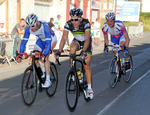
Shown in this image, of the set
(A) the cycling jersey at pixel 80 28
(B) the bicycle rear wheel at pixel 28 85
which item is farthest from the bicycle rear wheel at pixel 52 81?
(A) the cycling jersey at pixel 80 28

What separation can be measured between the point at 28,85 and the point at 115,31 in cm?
323

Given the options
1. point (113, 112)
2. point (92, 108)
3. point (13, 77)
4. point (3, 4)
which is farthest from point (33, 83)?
point (3, 4)

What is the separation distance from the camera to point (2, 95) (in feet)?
25.3

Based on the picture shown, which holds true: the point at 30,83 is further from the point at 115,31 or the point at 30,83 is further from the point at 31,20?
the point at 115,31

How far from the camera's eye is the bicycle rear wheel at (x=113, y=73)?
27.4 ft

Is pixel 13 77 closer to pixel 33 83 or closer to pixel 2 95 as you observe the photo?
pixel 2 95

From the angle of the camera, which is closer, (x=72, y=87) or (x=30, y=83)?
(x=72, y=87)

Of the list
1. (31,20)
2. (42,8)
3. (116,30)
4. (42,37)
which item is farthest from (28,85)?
(42,8)

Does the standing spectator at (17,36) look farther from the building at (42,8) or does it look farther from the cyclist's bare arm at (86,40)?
the cyclist's bare arm at (86,40)

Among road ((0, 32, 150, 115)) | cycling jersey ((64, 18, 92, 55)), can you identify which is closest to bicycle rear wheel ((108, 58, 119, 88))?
road ((0, 32, 150, 115))

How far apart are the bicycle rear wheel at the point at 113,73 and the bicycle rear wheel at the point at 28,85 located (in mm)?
2471

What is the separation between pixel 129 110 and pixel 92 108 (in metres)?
0.74

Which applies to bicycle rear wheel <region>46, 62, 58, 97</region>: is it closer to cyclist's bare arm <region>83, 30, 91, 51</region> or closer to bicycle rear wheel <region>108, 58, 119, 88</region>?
cyclist's bare arm <region>83, 30, 91, 51</region>

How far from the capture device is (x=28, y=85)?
6531mm
